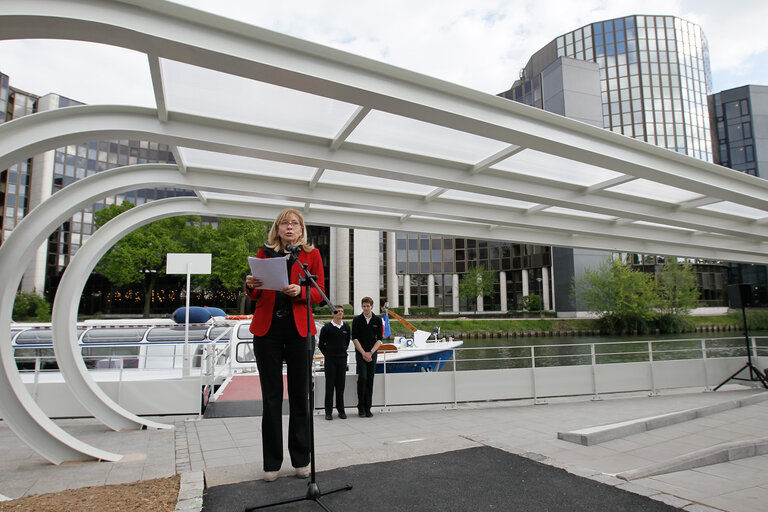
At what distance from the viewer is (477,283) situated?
5438 centimetres

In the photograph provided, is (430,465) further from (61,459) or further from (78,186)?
(78,186)

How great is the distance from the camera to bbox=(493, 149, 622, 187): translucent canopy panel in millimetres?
6484

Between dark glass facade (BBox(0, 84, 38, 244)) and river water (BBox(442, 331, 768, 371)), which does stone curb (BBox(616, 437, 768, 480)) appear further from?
dark glass facade (BBox(0, 84, 38, 244))

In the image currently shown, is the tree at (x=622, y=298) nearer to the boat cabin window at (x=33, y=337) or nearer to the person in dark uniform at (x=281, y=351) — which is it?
the boat cabin window at (x=33, y=337)

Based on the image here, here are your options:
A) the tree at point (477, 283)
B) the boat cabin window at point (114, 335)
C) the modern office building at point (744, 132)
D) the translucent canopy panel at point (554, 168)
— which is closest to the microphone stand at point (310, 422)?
the translucent canopy panel at point (554, 168)

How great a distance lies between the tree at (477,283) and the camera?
5425 centimetres

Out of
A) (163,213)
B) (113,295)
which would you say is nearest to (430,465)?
(163,213)

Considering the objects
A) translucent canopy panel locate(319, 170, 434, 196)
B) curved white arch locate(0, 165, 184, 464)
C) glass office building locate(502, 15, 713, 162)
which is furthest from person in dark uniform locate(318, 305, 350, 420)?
glass office building locate(502, 15, 713, 162)

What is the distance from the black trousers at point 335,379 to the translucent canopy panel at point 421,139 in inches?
140

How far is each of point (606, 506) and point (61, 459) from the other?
4844 millimetres

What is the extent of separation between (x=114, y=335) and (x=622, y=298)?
38.7 metres

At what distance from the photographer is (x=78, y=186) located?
17.3 feet

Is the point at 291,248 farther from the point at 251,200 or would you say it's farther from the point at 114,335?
the point at 114,335

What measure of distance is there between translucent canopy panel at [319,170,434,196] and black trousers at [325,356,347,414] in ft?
9.27
